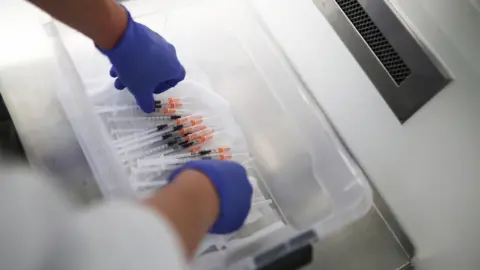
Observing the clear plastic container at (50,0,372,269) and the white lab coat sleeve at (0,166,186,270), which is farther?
the clear plastic container at (50,0,372,269)

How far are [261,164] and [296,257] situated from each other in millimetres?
198

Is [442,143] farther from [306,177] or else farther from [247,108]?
[247,108]

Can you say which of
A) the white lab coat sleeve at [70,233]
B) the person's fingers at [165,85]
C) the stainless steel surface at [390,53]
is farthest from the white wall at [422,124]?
the white lab coat sleeve at [70,233]

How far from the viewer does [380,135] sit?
32.1 inches

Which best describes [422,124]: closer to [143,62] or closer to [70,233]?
[143,62]

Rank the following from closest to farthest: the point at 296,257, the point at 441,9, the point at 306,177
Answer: the point at 441,9
the point at 296,257
the point at 306,177

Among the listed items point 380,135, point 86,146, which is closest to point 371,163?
point 380,135

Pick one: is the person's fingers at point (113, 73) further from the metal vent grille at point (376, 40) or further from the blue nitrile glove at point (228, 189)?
the metal vent grille at point (376, 40)

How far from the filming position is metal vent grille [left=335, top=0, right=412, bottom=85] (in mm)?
756

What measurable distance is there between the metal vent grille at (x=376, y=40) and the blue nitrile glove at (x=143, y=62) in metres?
0.26

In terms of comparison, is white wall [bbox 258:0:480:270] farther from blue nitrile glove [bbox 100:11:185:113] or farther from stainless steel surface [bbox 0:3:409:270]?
blue nitrile glove [bbox 100:11:185:113]

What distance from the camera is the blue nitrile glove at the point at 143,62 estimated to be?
0.80 m

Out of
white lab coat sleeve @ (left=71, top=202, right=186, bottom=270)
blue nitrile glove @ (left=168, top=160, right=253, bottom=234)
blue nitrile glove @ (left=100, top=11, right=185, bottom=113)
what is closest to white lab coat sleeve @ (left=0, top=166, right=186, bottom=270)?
white lab coat sleeve @ (left=71, top=202, right=186, bottom=270)

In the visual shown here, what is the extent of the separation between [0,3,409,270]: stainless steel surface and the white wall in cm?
5
